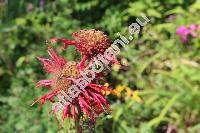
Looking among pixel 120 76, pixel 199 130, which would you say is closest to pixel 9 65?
pixel 120 76

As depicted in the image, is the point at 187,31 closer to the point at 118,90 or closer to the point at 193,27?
the point at 193,27

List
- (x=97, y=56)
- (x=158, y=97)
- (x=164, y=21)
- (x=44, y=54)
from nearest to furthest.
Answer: (x=97, y=56) → (x=158, y=97) → (x=44, y=54) → (x=164, y=21)

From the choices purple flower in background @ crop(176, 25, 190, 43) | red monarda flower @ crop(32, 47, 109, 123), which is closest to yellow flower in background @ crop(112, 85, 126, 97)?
red monarda flower @ crop(32, 47, 109, 123)

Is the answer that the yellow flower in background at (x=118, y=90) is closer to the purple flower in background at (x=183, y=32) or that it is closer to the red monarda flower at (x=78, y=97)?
the red monarda flower at (x=78, y=97)

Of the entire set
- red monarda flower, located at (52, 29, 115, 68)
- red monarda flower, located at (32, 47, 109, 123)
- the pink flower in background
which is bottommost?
red monarda flower, located at (32, 47, 109, 123)

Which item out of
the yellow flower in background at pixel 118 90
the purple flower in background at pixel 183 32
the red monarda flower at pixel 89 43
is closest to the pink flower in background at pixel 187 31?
the purple flower in background at pixel 183 32

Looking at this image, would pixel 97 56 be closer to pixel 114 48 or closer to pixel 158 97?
pixel 114 48

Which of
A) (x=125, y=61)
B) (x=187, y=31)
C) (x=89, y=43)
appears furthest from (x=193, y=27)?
(x=89, y=43)

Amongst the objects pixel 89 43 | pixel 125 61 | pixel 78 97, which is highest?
pixel 125 61

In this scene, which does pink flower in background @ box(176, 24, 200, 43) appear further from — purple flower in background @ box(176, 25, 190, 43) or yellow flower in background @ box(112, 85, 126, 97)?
yellow flower in background @ box(112, 85, 126, 97)
